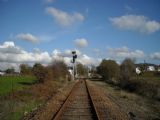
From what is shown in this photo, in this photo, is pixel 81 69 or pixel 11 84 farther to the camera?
pixel 81 69

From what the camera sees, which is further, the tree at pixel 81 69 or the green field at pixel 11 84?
the tree at pixel 81 69

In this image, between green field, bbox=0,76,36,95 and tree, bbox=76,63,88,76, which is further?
tree, bbox=76,63,88,76

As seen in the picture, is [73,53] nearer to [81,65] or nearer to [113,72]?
[113,72]

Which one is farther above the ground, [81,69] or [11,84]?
[81,69]

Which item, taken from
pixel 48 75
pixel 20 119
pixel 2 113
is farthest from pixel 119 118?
pixel 48 75

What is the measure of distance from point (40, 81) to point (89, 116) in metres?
38.3

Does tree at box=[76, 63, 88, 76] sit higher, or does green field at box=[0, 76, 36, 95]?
tree at box=[76, 63, 88, 76]

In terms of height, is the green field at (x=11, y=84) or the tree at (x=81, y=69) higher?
the tree at (x=81, y=69)

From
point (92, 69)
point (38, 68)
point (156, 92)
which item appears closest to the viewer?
point (156, 92)

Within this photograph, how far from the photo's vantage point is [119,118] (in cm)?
1298

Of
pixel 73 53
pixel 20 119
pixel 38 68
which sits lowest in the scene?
pixel 20 119

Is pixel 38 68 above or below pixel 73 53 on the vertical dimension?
below

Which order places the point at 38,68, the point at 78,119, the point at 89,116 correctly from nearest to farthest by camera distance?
the point at 78,119 → the point at 89,116 → the point at 38,68

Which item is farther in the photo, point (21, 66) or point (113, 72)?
point (21, 66)
